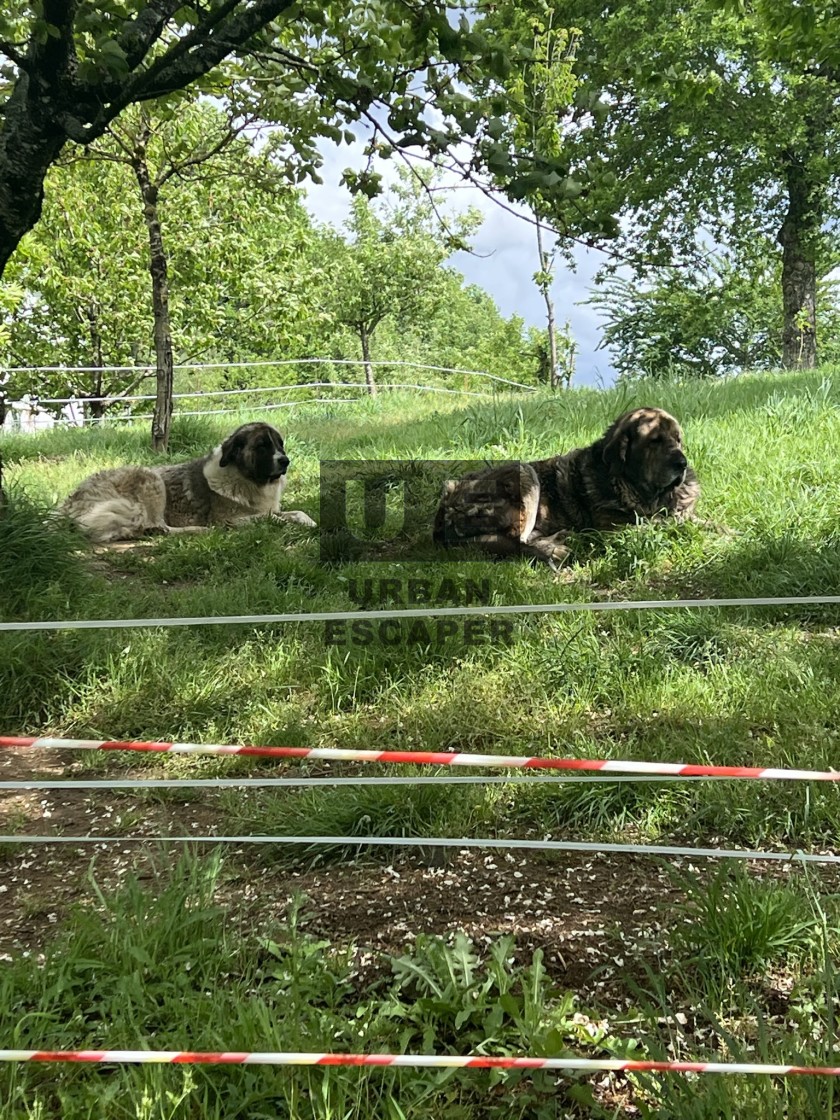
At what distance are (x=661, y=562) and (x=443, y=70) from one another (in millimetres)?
3212

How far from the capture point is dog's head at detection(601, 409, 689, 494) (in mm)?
5543

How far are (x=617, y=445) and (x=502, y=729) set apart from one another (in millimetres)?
2882

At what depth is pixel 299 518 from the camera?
7309mm

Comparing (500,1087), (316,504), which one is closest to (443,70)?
(500,1087)

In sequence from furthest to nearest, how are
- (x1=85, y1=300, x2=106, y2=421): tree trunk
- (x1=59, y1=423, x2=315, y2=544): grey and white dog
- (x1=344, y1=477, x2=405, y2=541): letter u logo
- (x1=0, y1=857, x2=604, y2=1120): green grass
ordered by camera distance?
(x1=85, y1=300, x2=106, y2=421): tree trunk, (x1=59, y1=423, x2=315, y2=544): grey and white dog, (x1=344, y1=477, x2=405, y2=541): letter u logo, (x1=0, y1=857, x2=604, y2=1120): green grass

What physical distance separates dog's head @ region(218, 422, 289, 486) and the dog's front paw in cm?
37

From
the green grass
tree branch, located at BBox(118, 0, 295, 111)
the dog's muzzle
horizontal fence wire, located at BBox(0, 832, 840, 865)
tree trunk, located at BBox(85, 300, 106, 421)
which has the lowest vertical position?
the green grass

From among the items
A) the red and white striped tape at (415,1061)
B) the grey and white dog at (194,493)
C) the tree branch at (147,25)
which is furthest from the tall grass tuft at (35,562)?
the red and white striped tape at (415,1061)

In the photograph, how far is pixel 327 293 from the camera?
28266 mm

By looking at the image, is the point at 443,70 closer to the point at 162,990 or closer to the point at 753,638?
the point at 753,638

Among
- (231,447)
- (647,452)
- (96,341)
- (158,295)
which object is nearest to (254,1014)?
(647,452)

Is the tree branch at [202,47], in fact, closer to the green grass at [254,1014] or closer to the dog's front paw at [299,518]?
the green grass at [254,1014]

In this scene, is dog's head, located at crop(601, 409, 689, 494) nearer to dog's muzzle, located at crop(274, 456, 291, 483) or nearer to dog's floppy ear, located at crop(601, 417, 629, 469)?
dog's floppy ear, located at crop(601, 417, 629, 469)

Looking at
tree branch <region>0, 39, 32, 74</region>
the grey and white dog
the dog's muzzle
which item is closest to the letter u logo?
the grey and white dog
